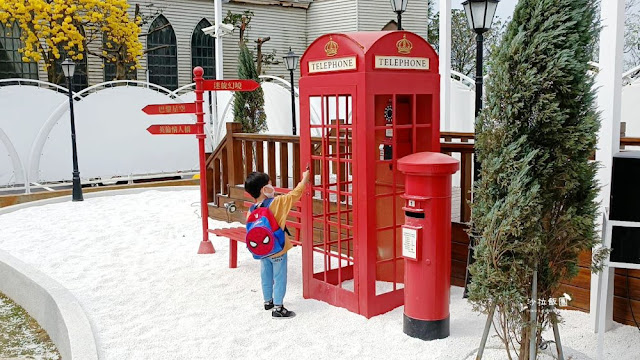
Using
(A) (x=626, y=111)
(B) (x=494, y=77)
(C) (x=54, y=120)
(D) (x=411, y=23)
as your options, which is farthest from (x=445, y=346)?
(D) (x=411, y=23)

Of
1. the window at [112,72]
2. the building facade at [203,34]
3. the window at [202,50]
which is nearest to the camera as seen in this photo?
the building facade at [203,34]

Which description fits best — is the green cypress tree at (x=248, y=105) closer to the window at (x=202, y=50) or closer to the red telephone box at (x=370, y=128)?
the red telephone box at (x=370, y=128)

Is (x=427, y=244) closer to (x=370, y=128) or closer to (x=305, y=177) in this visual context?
(x=370, y=128)

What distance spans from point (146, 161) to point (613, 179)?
13737 millimetres

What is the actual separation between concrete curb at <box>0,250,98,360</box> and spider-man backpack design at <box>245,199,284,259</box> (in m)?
1.52

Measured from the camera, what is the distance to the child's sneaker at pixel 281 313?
5.50 meters

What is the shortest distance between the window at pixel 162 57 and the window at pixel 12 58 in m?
5.09

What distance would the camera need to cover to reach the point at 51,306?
6152mm

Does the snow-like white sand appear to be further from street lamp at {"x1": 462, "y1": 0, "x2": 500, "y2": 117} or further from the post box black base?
street lamp at {"x1": 462, "y1": 0, "x2": 500, "y2": 117}

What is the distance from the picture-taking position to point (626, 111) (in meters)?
11.7

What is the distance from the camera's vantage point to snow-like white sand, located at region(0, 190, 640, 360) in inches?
187

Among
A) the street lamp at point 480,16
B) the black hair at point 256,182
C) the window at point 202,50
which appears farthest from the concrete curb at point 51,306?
the window at point 202,50

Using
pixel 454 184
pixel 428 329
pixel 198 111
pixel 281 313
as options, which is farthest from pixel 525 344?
pixel 454 184

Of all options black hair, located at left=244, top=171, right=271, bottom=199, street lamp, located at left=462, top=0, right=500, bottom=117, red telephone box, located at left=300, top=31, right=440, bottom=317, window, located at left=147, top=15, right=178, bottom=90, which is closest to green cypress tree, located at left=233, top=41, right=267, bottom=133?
street lamp, located at left=462, top=0, right=500, bottom=117
